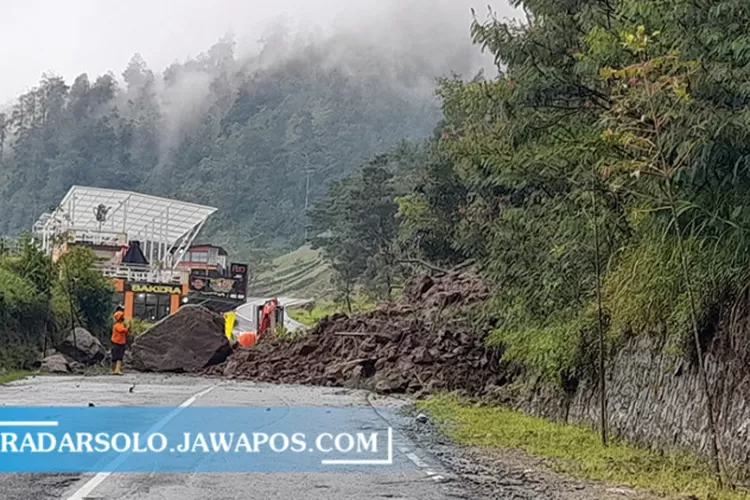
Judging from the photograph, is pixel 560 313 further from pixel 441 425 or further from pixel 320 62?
pixel 320 62

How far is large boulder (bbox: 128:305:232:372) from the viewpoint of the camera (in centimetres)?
3102

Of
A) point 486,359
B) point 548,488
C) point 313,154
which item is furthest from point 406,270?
point 313,154

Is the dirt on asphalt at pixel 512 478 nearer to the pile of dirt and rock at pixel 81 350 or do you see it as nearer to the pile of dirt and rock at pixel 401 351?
the pile of dirt and rock at pixel 401 351

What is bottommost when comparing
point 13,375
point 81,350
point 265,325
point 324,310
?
point 13,375

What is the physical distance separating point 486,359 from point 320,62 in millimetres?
175952

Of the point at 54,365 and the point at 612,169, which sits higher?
the point at 612,169

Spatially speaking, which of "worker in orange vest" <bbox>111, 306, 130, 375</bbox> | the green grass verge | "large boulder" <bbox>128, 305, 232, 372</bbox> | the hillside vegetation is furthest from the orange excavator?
the green grass verge

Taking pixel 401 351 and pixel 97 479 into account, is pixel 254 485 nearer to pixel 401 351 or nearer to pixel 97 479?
pixel 97 479

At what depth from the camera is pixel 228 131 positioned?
156 metres

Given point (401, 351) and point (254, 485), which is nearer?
point (254, 485)

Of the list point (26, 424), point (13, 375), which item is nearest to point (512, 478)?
point (26, 424)

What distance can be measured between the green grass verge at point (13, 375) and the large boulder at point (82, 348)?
20.6 ft

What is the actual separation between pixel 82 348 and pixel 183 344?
3.93 metres

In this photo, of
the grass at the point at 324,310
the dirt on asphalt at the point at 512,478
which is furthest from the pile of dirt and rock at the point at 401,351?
the grass at the point at 324,310
